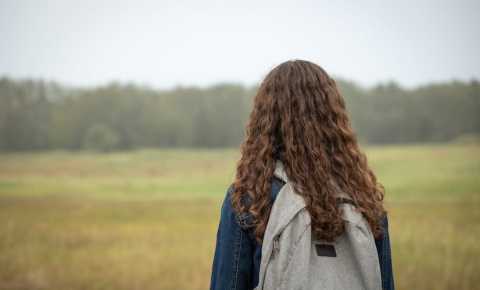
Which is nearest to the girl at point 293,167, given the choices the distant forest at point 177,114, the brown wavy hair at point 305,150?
the brown wavy hair at point 305,150

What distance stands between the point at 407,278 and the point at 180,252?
6.13 metres

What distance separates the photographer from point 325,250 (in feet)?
6.42

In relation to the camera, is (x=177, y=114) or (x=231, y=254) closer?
(x=231, y=254)

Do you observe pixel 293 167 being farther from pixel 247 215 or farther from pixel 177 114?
pixel 177 114

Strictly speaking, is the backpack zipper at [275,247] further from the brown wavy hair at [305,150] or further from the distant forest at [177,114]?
the distant forest at [177,114]

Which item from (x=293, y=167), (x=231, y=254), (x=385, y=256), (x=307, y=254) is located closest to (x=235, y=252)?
(x=231, y=254)

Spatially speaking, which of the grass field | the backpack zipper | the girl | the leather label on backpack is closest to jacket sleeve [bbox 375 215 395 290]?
the girl

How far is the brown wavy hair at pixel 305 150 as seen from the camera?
196cm

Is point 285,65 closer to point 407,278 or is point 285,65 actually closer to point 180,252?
point 407,278

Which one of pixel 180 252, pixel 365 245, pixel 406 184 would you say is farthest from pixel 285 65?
pixel 406 184

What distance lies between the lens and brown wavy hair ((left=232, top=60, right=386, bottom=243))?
1957mm

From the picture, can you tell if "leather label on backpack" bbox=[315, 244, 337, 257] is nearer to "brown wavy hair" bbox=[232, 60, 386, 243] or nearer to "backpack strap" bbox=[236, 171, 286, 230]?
"brown wavy hair" bbox=[232, 60, 386, 243]

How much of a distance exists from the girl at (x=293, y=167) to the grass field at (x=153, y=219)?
28.5 ft

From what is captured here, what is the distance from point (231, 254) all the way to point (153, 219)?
57.1 ft
